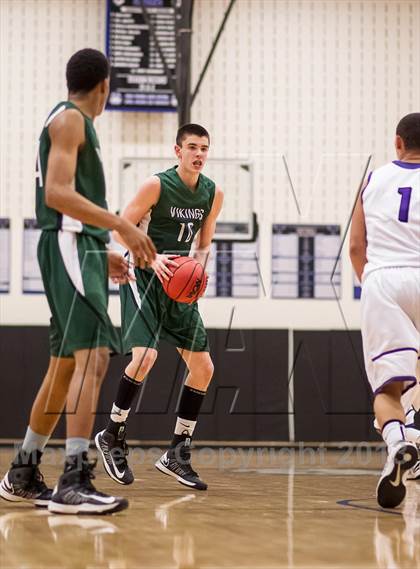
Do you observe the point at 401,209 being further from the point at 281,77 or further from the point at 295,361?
the point at 281,77

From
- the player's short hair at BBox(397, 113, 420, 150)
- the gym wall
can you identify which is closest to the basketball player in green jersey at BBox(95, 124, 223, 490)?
the player's short hair at BBox(397, 113, 420, 150)

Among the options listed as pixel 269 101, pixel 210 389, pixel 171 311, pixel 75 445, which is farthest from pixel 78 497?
pixel 269 101

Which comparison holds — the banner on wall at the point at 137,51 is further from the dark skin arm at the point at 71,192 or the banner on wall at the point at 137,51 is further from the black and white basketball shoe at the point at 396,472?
the black and white basketball shoe at the point at 396,472

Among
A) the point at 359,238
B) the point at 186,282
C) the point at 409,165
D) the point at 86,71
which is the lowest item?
the point at 186,282

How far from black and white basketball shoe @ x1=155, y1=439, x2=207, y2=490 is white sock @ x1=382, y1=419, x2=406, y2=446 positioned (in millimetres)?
1407

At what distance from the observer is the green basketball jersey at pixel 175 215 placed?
5926 mm

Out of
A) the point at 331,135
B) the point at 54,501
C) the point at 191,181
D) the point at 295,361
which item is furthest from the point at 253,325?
the point at 54,501

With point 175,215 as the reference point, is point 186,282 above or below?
below

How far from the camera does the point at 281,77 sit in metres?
11.4

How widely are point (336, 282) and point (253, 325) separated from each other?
3.61ft

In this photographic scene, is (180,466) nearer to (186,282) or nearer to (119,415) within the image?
(119,415)

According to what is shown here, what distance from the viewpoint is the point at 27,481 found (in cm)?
429

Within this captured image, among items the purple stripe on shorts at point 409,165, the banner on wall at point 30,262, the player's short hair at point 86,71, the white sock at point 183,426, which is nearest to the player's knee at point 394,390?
the purple stripe on shorts at point 409,165

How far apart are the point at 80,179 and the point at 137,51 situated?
720 centimetres
